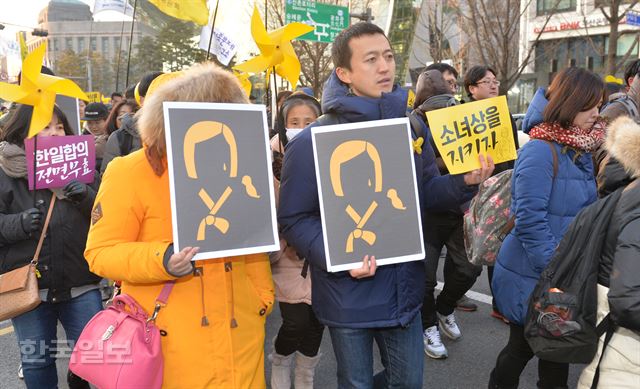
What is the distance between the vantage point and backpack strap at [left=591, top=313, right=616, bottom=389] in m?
2.03

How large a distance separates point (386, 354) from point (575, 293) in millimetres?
821

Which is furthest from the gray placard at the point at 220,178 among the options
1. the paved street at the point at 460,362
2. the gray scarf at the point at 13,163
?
the paved street at the point at 460,362

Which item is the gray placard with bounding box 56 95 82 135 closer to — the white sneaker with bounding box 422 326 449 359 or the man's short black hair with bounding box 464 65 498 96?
the white sneaker with bounding box 422 326 449 359

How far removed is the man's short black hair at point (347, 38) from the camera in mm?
2277

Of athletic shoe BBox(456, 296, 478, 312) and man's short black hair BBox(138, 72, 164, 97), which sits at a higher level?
man's short black hair BBox(138, 72, 164, 97)

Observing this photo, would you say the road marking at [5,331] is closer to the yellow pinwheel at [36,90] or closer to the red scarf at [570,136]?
the yellow pinwheel at [36,90]

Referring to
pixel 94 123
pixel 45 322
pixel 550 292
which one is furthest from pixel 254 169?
pixel 94 123

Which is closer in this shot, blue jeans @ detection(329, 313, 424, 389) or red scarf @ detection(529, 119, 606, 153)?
blue jeans @ detection(329, 313, 424, 389)

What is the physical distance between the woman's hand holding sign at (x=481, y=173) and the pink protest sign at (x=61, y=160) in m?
2.01

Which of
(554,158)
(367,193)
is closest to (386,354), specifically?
(367,193)

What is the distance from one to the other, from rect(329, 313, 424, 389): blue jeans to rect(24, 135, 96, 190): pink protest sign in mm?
1623

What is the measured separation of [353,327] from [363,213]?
50 cm

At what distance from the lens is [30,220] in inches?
105

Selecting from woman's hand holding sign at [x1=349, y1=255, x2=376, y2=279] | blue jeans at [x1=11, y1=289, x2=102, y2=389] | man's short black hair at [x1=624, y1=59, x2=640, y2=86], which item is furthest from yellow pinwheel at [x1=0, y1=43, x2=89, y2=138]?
man's short black hair at [x1=624, y1=59, x2=640, y2=86]
